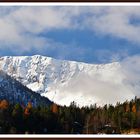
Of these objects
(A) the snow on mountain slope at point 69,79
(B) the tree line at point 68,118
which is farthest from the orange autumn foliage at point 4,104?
(A) the snow on mountain slope at point 69,79

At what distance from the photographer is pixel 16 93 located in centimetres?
777

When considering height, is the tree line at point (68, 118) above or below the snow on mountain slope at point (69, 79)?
below

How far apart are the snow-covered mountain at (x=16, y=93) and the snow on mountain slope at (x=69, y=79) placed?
6cm

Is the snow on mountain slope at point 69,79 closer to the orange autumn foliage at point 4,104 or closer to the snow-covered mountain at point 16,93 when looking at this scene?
the snow-covered mountain at point 16,93

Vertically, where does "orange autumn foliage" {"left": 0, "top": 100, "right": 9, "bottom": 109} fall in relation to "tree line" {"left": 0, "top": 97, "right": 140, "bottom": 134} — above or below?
above

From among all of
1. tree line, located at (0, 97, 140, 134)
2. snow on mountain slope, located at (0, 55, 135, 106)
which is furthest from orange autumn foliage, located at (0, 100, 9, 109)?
snow on mountain slope, located at (0, 55, 135, 106)

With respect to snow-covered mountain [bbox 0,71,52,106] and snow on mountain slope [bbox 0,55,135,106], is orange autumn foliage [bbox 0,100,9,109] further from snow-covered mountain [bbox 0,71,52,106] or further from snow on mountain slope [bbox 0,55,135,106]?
snow on mountain slope [bbox 0,55,135,106]

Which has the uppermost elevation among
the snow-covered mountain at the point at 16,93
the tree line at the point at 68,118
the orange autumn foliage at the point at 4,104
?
the snow-covered mountain at the point at 16,93

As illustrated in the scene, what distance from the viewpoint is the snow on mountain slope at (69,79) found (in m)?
7.78

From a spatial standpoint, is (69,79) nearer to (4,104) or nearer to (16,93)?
(16,93)

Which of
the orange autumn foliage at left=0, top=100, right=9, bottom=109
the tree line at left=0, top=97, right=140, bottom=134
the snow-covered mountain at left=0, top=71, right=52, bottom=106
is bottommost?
the tree line at left=0, top=97, right=140, bottom=134

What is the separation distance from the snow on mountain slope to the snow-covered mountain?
0.06 meters

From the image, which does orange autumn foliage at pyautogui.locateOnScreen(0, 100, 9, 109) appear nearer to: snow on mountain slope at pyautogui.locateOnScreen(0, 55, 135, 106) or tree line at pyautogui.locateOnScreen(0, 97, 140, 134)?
tree line at pyautogui.locateOnScreen(0, 97, 140, 134)

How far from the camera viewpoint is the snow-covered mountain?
776cm
